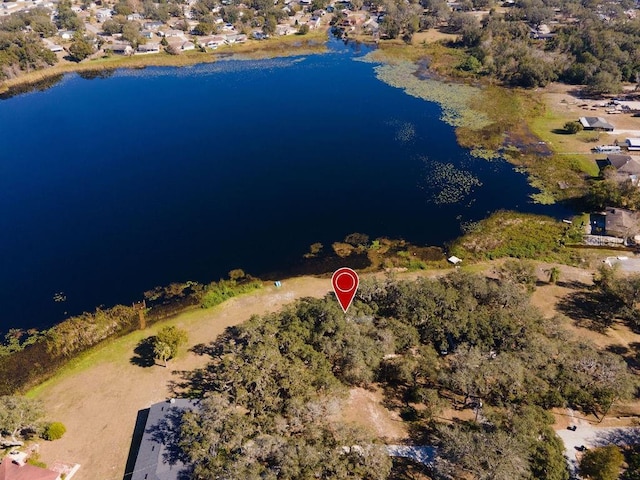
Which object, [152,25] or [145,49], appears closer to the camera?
[145,49]

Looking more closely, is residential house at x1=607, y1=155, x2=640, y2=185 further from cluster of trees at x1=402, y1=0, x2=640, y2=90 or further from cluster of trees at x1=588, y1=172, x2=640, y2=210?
cluster of trees at x1=402, y1=0, x2=640, y2=90

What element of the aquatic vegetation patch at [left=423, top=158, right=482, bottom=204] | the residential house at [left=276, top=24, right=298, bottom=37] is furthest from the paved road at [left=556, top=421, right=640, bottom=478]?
the residential house at [left=276, top=24, right=298, bottom=37]

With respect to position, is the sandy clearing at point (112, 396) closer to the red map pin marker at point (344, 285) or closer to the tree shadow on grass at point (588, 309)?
the red map pin marker at point (344, 285)

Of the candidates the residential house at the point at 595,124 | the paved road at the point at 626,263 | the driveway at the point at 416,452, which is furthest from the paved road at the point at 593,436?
the residential house at the point at 595,124

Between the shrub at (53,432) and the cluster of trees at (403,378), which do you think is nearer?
the cluster of trees at (403,378)

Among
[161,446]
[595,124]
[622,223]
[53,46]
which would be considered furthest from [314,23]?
[161,446]

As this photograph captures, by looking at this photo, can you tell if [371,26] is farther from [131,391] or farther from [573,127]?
[131,391]

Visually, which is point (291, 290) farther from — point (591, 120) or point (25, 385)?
point (591, 120)
